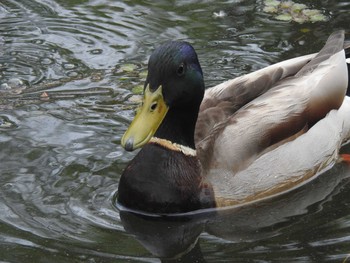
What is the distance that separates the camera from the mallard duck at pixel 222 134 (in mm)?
7031

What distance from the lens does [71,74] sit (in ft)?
31.2

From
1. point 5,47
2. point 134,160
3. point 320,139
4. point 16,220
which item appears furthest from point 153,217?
point 5,47

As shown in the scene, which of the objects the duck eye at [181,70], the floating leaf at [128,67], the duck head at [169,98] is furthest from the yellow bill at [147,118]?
the floating leaf at [128,67]

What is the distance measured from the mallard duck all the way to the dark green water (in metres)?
0.17

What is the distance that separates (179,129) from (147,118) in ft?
1.60

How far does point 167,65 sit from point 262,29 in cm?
363

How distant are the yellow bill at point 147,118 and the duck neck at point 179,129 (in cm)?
27

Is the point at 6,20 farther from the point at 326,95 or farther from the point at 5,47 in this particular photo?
the point at 326,95

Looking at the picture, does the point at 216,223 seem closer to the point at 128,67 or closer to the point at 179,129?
the point at 179,129

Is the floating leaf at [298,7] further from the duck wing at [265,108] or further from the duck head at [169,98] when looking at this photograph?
the duck head at [169,98]

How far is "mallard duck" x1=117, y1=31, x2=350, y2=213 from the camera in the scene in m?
7.03

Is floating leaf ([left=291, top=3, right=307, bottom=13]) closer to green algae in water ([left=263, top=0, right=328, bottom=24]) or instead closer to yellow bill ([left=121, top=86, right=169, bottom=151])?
green algae in water ([left=263, top=0, right=328, bottom=24])

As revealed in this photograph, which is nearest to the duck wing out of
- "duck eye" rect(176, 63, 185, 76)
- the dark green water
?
the dark green water

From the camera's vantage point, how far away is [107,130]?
841 centimetres
